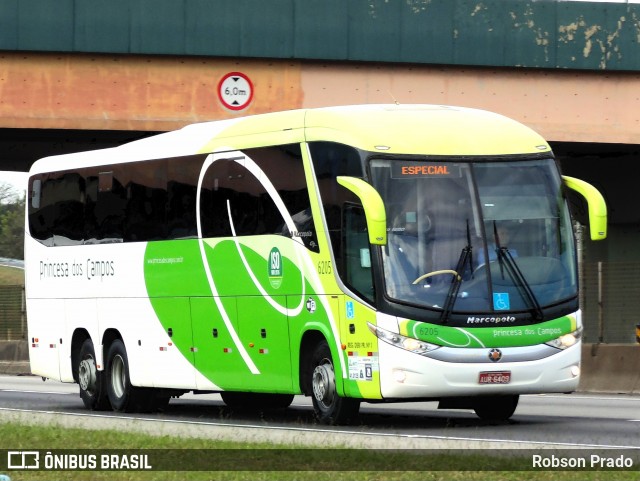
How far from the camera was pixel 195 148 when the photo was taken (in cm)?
2167

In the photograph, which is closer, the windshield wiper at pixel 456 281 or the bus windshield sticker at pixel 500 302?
the windshield wiper at pixel 456 281

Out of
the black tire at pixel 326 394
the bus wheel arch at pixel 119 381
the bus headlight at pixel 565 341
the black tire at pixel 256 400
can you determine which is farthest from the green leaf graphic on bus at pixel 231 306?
the bus headlight at pixel 565 341

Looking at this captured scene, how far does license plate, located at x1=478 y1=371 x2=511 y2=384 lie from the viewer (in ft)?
58.2

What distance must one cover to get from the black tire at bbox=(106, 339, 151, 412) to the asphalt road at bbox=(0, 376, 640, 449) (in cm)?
31

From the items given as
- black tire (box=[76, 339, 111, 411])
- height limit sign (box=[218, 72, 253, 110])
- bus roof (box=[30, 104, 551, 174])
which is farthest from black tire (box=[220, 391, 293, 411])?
height limit sign (box=[218, 72, 253, 110])

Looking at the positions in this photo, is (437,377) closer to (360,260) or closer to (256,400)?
(360,260)

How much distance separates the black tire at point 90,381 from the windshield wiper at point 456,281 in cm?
739

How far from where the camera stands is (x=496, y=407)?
19.5 m

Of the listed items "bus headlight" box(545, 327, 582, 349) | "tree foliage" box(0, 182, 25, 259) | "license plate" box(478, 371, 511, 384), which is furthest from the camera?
"tree foliage" box(0, 182, 25, 259)

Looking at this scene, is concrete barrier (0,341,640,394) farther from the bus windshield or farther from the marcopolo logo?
the marcopolo logo

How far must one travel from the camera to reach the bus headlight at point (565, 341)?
1817 centimetres

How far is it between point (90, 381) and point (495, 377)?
7975 mm

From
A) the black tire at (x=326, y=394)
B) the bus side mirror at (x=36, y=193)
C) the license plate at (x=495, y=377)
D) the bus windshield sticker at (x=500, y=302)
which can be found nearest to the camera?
the license plate at (x=495, y=377)

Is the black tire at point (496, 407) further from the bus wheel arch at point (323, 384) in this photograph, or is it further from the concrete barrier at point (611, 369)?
the concrete barrier at point (611, 369)
